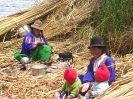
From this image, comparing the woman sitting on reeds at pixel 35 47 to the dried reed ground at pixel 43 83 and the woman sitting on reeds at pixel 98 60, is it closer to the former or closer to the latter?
the dried reed ground at pixel 43 83

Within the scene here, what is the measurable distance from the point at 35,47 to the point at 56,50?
0.94 metres

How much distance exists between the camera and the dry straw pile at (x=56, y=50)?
4.25m

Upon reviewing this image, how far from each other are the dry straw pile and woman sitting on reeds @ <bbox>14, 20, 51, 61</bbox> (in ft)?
0.88

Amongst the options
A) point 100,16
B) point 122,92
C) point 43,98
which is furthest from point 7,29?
point 122,92

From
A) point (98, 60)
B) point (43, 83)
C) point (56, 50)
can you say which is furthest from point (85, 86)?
point (56, 50)

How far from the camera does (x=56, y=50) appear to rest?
6875 mm

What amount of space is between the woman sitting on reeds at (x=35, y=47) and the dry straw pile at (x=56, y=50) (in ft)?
0.88

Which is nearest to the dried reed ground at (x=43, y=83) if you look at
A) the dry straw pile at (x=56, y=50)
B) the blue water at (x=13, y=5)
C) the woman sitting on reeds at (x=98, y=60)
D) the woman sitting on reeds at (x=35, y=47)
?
the dry straw pile at (x=56, y=50)

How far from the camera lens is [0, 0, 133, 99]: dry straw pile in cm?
425

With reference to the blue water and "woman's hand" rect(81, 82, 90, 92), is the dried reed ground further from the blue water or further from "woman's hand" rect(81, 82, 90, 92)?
the blue water

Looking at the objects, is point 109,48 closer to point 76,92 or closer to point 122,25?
point 122,25

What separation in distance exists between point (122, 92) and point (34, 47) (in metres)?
2.78

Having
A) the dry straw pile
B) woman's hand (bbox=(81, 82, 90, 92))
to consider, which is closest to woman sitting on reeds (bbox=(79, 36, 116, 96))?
woman's hand (bbox=(81, 82, 90, 92))

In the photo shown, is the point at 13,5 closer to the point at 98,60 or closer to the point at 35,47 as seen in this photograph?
the point at 35,47
